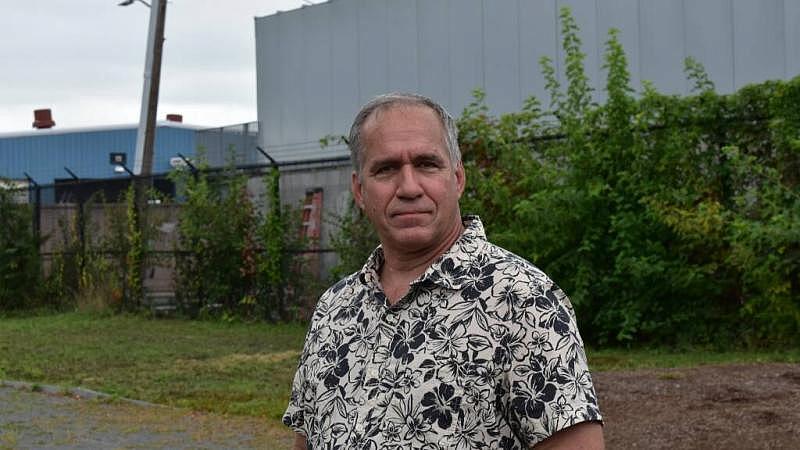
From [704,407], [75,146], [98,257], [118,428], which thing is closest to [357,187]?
[704,407]

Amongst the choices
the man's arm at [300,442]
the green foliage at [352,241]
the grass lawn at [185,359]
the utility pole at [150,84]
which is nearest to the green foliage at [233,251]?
the grass lawn at [185,359]

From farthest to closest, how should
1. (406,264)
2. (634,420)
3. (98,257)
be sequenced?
(98,257), (634,420), (406,264)

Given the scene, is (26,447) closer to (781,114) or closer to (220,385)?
(220,385)

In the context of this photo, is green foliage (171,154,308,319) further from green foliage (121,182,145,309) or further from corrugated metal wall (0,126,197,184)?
corrugated metal wall (0,126,197,184)

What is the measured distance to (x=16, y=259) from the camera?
2239 cm

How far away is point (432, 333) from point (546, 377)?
0.29 metres

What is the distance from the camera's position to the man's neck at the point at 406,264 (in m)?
2.86

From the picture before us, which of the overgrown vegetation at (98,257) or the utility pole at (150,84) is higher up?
the utility pole at (150,84)

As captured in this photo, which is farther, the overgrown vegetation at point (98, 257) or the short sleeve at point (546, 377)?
the overgrown vegetation at point (98, 257)

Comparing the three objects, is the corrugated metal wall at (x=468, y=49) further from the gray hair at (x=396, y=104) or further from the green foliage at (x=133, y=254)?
the gray hair at (x=396, y=104)

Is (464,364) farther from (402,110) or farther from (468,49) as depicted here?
(468,49)

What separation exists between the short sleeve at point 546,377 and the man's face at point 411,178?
343 millimetres

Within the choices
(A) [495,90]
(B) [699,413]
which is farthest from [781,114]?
(A) [495,90]

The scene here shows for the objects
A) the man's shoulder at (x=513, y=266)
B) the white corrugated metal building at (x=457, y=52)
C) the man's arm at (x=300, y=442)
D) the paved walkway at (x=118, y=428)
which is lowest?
the paved walkway at (x=118, y=428)
